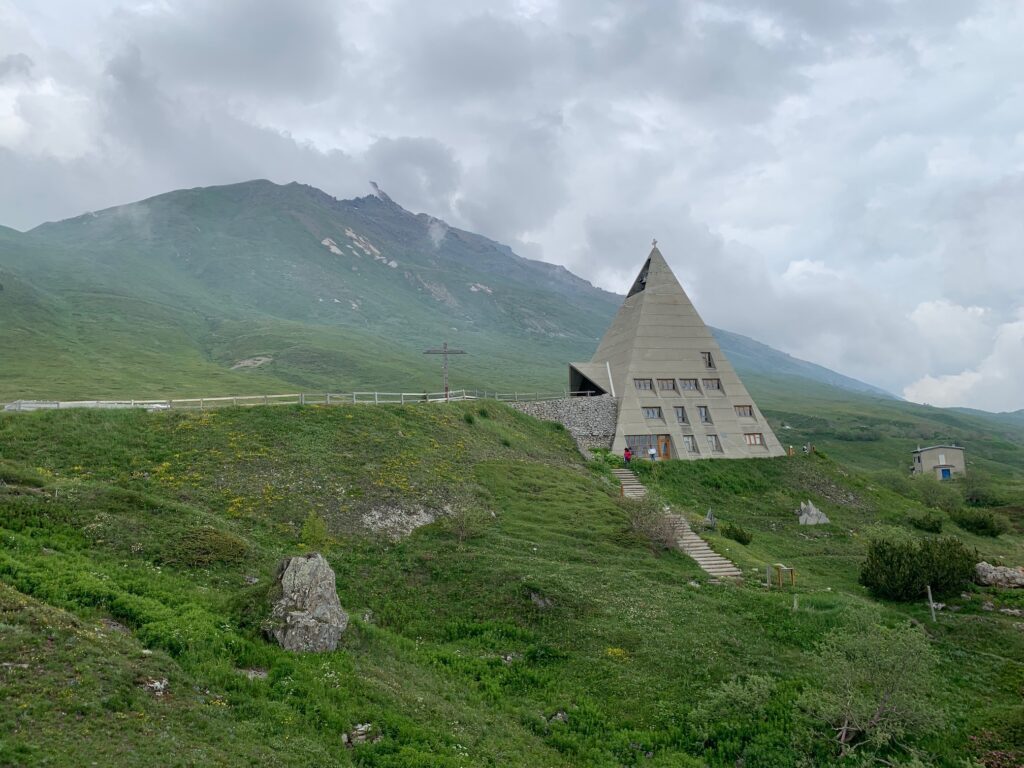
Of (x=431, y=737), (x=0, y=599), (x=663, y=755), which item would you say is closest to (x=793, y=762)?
(x=663, y=755)

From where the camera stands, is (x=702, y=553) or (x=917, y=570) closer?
(x=917, y=570)

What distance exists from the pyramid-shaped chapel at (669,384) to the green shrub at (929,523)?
46.1ft

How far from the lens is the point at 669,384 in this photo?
215 feet

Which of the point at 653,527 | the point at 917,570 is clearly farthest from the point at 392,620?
the point at 917,570

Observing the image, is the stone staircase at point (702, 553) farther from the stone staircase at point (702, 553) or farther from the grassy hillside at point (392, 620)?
the grassy hillside at point (392, 620)

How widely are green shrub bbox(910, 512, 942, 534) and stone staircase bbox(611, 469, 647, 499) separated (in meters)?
25.1

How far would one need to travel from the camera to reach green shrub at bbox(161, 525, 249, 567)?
22.4 meters

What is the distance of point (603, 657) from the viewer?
21.7 meters

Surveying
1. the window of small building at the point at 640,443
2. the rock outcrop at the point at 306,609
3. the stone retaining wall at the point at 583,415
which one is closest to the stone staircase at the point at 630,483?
the window of small building at the point at 640,443

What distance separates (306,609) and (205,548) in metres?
7.56

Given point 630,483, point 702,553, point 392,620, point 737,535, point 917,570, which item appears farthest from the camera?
point 630,483

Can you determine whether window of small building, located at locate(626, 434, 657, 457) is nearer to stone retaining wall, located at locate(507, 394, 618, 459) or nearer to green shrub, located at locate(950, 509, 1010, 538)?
stone retaining wall, located at locate(507, 394, 618, 459)

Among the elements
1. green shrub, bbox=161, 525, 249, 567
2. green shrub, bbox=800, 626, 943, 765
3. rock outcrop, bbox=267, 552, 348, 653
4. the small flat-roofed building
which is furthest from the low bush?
the small flat-roofed building

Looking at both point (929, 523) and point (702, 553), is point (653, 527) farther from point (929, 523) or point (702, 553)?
point (929, 523)
